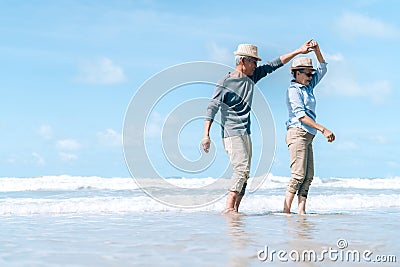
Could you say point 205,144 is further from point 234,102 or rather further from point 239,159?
point 234,102

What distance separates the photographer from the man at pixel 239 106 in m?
5.69

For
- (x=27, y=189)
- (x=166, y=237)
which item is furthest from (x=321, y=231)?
(x=27, y=189)

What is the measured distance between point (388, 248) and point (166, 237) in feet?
5.38

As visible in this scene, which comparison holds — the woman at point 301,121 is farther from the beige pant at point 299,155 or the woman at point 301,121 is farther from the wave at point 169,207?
the wave at point 169,207

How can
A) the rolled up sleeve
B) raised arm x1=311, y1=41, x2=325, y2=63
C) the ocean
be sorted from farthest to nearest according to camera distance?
raised arm x1=311, y1=41, x2=325, y2=63 < the rolled up sleeve < the ocean

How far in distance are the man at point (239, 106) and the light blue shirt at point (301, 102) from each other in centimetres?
36

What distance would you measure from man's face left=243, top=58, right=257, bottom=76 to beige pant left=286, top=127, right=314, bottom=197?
0.81 metres

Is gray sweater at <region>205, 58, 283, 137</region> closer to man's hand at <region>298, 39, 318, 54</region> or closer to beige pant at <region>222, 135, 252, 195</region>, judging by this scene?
beige pant at <region>222, 135, 252, 195</region>

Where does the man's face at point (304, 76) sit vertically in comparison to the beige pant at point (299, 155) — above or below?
above

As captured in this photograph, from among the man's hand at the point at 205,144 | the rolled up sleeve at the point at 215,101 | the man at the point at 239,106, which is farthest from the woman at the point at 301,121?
the man's hand at the point at 205,144

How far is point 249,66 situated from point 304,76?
658 millimetres

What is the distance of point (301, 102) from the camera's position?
5.78m

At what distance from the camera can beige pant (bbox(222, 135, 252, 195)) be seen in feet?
18.7

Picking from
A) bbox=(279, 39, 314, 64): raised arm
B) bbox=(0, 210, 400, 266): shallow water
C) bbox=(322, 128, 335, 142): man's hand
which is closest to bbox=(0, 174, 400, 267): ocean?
bbox=(0, 210, 400, 266): shallow water
